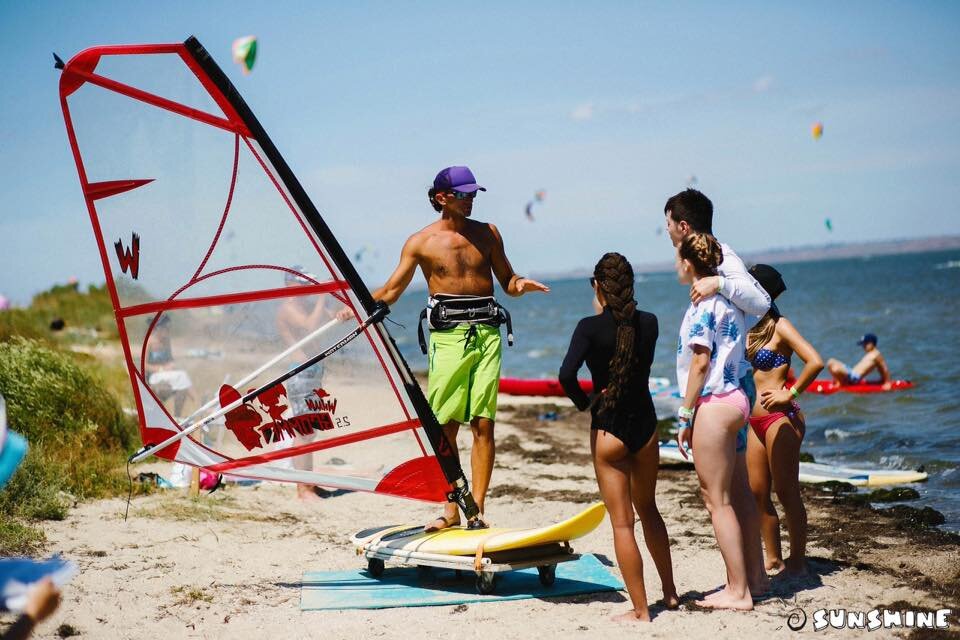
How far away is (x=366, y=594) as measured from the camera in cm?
502

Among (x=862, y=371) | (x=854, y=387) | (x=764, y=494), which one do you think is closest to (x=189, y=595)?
(x=764, y=494)

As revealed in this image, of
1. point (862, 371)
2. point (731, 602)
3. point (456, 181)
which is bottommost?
point (862, 371)

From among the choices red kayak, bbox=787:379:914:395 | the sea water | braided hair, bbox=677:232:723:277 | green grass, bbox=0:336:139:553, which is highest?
braided hair, bbox=677:232:723:277

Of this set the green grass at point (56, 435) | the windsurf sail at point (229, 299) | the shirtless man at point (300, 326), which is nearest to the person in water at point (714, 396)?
the windsurf sail at point (229, 299)

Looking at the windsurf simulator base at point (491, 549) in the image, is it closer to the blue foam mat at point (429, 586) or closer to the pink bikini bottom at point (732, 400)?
the blue foam mat at point (429, 586)

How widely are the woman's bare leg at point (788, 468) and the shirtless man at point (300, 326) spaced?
2.51 metres

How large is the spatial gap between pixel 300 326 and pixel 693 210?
7.19 ft

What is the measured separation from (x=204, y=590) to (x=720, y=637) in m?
2.78

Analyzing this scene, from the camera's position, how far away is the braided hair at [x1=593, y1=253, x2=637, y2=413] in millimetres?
4191

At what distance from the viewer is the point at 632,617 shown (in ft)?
14.5

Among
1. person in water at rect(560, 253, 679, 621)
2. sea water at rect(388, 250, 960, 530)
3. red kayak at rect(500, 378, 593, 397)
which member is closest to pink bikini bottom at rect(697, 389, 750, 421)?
person in water at rect(560, 253, 679, 621)

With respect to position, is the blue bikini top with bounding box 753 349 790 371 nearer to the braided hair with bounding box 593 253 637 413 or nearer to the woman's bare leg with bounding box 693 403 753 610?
the woman's bare leg with bounding box 693 403 753 610

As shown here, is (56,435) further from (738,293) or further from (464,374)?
A: (738,293)

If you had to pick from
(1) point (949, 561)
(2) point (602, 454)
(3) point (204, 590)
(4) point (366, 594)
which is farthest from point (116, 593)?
(1) point (949, 561)
